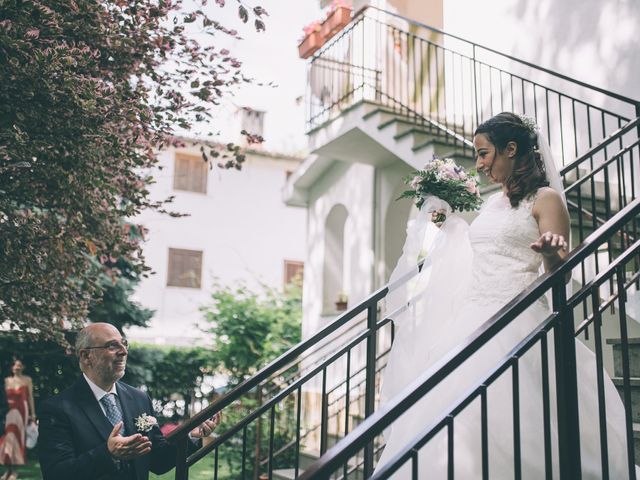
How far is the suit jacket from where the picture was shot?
9.04 feet

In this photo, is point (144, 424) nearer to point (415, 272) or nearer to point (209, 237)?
point (415, 272)

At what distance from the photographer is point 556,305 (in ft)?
9.01

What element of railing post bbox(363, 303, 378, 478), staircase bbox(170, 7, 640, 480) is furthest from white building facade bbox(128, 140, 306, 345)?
railing post bbox(363, 303, 378, 478)

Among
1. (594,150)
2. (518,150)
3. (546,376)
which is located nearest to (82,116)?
(518,150)

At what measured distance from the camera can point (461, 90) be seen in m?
9.07

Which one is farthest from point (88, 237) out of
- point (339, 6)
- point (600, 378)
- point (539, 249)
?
point (339, 6)

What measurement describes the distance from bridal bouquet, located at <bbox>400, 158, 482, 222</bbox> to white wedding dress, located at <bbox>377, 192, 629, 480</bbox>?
0.11 meters

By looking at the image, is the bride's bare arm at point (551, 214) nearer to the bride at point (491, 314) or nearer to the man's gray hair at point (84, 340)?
the bride at point (491, 314)

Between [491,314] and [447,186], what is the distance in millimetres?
954

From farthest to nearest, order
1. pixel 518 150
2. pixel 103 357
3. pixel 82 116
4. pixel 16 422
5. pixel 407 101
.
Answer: pixel 16 422 → pixel 407 101 → pixel 82 116 → pixel 518 150 → pixel 103 357

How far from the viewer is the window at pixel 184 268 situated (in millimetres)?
20734

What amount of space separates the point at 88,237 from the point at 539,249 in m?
2.84

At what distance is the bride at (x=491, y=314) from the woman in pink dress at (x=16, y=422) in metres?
7.70

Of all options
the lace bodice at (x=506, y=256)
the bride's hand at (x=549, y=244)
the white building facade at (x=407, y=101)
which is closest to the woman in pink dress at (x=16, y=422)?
the white building facade at (x=407, y=101)
